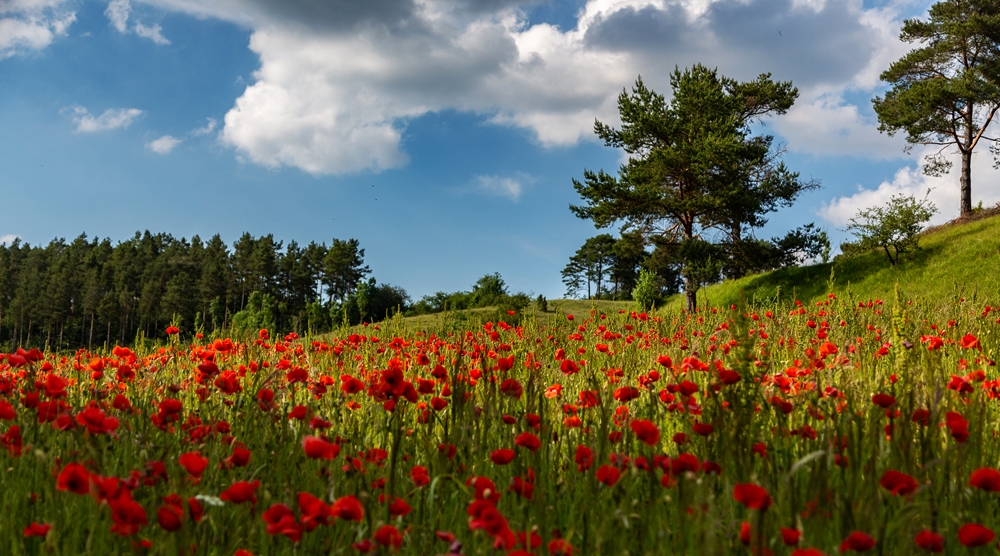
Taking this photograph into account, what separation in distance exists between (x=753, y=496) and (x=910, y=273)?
21181 millimetres

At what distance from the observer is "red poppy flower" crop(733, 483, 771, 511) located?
1.25 m

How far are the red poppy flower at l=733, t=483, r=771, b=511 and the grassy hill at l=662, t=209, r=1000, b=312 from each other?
52.5 feet

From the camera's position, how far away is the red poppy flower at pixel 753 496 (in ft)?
4.09

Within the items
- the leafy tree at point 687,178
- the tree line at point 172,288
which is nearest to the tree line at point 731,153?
the leafy tree at point 687,178

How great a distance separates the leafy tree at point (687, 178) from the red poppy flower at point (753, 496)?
19740 millimetres

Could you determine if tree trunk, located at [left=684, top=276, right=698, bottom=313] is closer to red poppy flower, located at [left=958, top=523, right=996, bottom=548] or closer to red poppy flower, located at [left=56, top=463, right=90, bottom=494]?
red poppy flower, located at [left=958, top=523, right=996, bottom=548]

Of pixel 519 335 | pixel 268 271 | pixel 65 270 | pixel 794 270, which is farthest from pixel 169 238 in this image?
pixel 519 335

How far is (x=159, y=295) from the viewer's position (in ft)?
245

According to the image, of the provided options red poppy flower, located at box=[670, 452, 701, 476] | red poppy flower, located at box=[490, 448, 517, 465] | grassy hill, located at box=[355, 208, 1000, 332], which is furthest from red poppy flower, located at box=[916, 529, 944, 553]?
grassy hill, located at box=[355, 208, 1000, 332]

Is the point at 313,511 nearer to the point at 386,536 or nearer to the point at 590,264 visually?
the point at 386,536

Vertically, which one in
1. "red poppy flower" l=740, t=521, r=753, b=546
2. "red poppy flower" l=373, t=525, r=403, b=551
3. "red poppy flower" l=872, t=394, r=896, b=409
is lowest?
"red poppy flower" l=740, t=521, r=753, b=546

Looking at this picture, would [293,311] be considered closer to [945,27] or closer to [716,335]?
[945,27]

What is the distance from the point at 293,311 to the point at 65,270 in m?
30.0

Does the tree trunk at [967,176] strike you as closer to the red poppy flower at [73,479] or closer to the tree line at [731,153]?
the tree line at [731,153]
